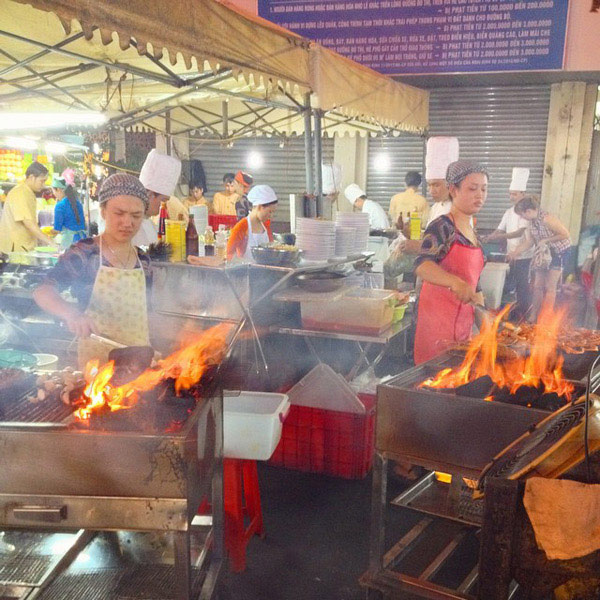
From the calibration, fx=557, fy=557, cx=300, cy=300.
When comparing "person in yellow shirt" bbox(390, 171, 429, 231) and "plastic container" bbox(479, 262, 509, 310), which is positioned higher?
"person in yellow shirt" bbox(390, 171, 429, 231)

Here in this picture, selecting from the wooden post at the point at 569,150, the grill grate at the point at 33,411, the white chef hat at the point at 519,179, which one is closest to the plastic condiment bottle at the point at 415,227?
the white chef hat at the point at 519,179

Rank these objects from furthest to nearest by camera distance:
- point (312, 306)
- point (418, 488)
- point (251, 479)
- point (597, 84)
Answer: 1. point (597, 84)
2. point (312, 306)
3. point (418, 488)
4. point (251, 479)

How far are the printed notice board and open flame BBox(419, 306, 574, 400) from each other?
21.9 ft

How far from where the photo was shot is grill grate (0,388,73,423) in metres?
2.15

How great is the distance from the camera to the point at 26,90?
6.54 meters

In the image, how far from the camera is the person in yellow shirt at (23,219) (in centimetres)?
768

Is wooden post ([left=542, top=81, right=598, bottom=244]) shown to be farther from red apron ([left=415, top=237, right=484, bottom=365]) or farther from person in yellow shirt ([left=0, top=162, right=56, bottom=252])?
person in yellow shirt ([left=0, top=162, right=56, bottom=252])

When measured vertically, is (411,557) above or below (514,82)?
below

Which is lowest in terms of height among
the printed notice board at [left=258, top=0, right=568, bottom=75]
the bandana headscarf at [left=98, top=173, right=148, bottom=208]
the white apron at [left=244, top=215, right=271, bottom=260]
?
the white apron at [left=244, top=215, right=271, bottom=260]

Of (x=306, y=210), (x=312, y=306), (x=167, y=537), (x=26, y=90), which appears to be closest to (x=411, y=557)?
(x=167, y=537)

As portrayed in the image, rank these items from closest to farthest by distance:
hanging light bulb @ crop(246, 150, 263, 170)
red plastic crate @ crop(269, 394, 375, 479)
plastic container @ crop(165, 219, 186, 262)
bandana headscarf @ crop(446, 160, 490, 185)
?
bandana headscarf @ crop(446, 160, 490, 185), red plastic crate @ crop(269, 394, 375, 479), plastic container @ crop(165, 219, 186, 262), hanging light bulb @ crop(246, 150, 263, 170)

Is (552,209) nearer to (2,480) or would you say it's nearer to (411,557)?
(411,557)

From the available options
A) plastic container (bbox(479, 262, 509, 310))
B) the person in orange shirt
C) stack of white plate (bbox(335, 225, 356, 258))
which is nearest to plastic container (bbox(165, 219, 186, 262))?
the person in orange shirt

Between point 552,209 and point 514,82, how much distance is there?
2.32m
